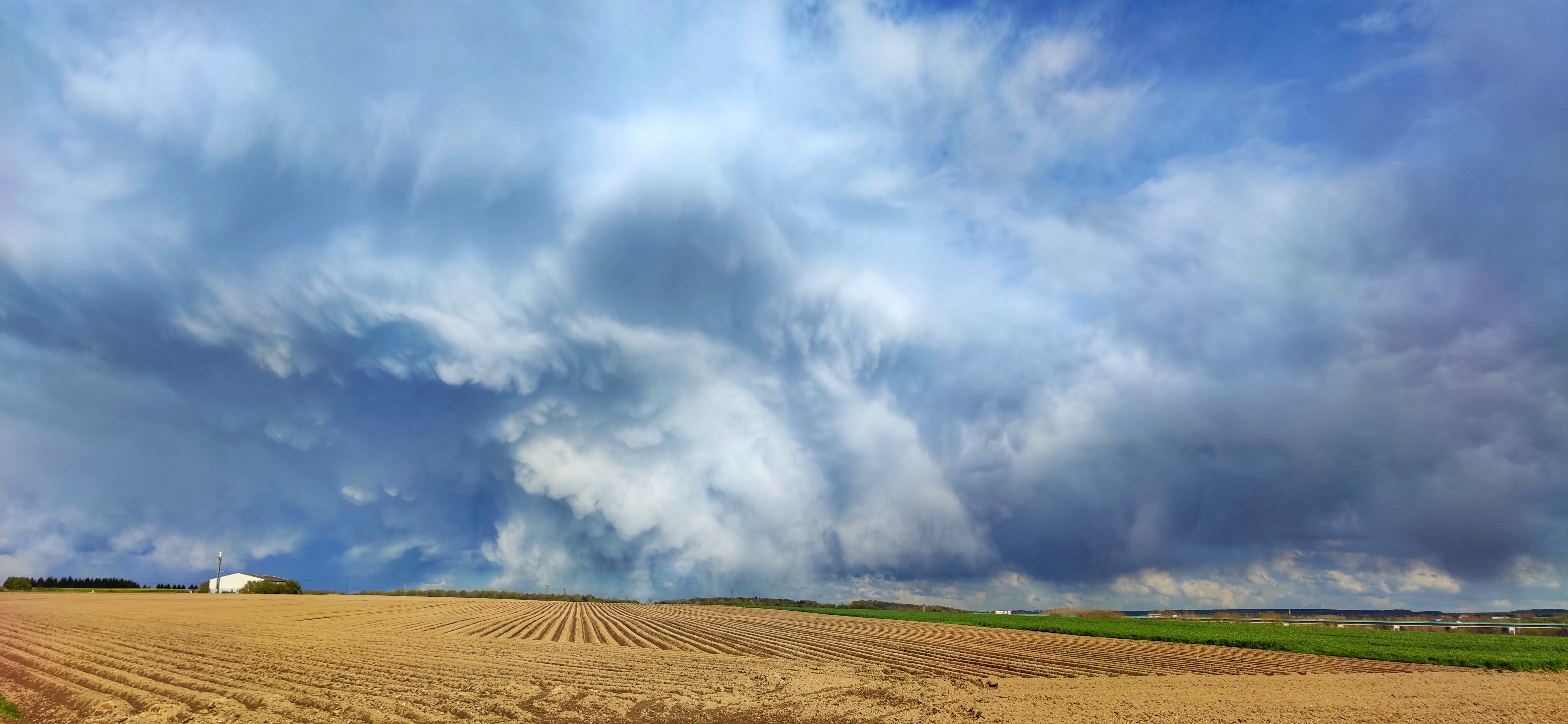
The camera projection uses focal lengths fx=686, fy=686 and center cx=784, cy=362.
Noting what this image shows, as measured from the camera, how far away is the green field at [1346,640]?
3547cm

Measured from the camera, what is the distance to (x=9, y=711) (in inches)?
658

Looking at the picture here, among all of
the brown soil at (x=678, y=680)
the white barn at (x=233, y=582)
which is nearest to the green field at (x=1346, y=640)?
the brown soil at (x=678, y=680)

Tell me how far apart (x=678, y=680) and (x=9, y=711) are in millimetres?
17152

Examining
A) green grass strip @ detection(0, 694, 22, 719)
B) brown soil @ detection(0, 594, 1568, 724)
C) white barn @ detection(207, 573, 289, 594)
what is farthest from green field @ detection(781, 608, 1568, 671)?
white barn @ detection(207, 573, 289, 594)

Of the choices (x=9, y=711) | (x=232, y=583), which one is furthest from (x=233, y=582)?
(x=9, y=711)

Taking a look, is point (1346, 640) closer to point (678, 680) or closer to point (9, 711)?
point (678, 680)

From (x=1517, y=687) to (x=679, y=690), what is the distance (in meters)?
32.1

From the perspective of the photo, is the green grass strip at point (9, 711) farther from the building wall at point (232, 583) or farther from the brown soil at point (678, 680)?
the building wall at point (232, 583)

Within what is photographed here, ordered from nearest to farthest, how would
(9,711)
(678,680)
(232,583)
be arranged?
(9,711) → (678,680) → (232,583)

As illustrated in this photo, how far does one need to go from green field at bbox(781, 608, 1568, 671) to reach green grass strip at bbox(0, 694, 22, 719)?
180 feet

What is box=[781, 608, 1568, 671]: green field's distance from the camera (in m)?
35.5

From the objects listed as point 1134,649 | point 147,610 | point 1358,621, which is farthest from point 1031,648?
point 1358,621

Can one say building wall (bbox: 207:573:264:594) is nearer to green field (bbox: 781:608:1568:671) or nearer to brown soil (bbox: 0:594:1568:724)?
brown soil (bbox: 0:594:1568:724)

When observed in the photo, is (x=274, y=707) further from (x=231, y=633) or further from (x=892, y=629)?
(x=892, y=629)
